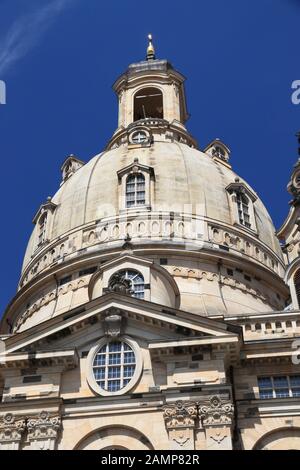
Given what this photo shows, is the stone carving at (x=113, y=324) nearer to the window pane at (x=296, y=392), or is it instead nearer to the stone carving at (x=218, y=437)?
the stone carving at (x=218, y=437)

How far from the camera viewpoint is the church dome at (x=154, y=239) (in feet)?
125

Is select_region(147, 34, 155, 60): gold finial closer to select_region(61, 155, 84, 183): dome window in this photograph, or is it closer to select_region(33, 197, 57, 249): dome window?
select_region(61, 155, 84, 183): dome window

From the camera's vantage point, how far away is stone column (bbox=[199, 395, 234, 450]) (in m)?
26.1

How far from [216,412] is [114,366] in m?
4.36

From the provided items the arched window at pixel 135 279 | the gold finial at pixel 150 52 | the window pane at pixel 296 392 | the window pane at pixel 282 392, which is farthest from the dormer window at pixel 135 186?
the gold finial at pixel 150 52

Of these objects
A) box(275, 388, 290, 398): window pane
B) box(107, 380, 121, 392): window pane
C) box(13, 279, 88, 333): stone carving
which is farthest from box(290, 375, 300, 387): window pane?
box(13, 279, 88, 333): stone carving

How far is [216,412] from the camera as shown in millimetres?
26797

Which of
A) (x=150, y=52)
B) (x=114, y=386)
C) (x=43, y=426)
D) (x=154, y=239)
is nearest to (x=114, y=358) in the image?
(x=114, y=386)

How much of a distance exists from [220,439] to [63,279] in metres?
17.1

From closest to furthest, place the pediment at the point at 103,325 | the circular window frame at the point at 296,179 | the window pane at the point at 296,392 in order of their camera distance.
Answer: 1. the window pane at the point at 296,392
2. the pediment at the point at 103,325
3. the circular window frame at the point at 296,179

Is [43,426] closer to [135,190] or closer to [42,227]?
[135,190]

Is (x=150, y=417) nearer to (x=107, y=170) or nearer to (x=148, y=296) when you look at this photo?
(x=148, y=296)

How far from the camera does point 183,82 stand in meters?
61.7

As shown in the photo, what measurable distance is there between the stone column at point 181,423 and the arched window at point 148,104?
36799 mm
